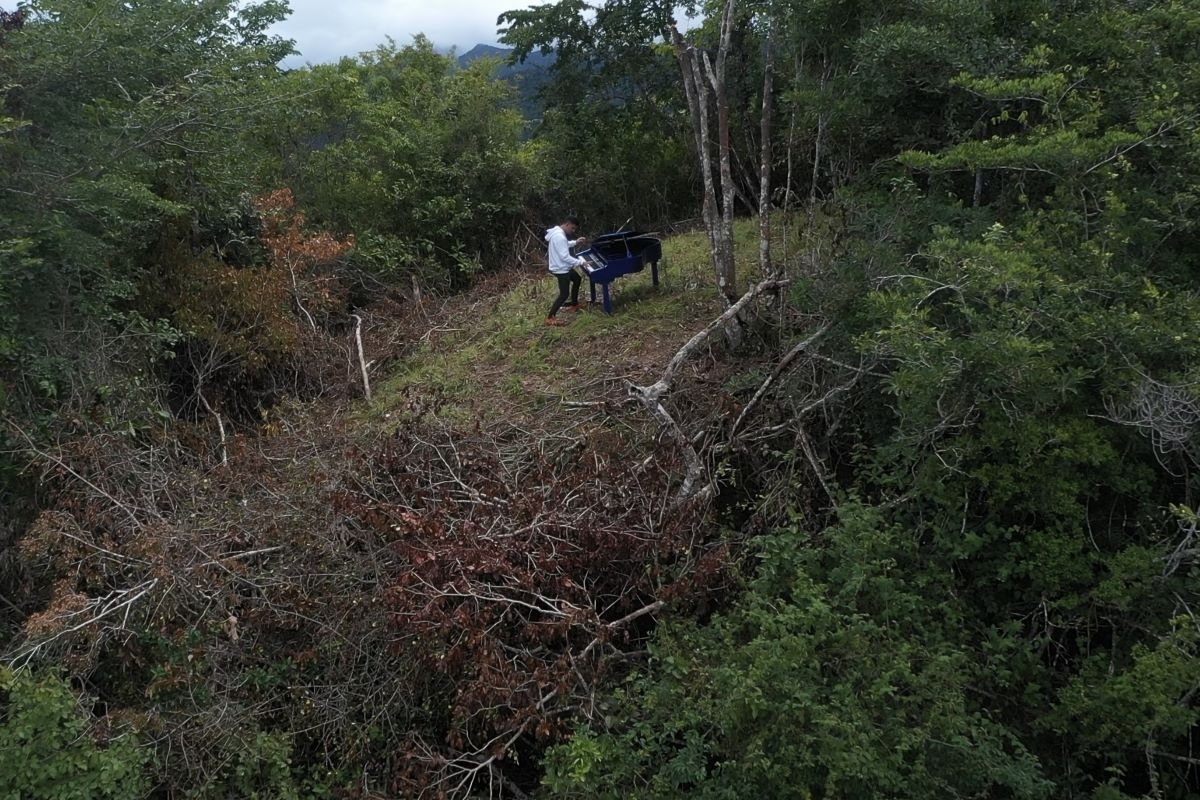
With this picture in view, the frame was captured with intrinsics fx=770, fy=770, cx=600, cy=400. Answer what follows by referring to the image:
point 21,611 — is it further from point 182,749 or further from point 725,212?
point 725,212

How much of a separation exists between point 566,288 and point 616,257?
25.3 inches

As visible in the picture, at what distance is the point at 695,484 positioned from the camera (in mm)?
4801

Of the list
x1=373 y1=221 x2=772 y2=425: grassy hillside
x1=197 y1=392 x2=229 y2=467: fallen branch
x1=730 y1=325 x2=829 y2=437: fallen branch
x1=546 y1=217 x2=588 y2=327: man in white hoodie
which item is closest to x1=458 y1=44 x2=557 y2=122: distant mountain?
x1=373 y1=221 x2=772 y2=425: grassy hillside

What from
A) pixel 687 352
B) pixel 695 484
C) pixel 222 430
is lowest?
pixel 695 484

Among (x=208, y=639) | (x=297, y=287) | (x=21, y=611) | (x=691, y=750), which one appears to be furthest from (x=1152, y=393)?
(x=297, y=287)

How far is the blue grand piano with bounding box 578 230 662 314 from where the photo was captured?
795cm

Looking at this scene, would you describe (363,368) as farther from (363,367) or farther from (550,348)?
(550,348)

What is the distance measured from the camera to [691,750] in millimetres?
3318

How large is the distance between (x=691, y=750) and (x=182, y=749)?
8.84 ft

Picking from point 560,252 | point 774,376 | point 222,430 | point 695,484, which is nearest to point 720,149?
point 560,252

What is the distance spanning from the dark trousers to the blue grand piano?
0.29 metres

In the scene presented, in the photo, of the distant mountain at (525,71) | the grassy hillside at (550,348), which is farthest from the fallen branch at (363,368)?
the distant mountain at (525,71)

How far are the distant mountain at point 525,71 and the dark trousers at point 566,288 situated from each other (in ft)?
21.3

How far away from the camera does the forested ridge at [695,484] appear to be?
356 centimetres
